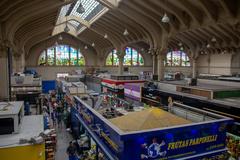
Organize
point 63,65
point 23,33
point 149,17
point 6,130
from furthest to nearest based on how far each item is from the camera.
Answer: point 63,65, point 23,33, point 149,17, point 6,130

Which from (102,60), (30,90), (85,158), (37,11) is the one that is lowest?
(85,158)

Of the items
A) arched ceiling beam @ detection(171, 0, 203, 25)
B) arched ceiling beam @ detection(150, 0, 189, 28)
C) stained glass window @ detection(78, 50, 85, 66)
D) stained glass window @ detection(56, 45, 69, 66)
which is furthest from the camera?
stained glass window @ detection(78, 50, 85, 66)

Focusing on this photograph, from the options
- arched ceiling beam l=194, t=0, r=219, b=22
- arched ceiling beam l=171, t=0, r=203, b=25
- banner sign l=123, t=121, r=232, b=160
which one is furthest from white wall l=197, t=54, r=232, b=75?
banner sign l=123, t=121, r=232, b=160

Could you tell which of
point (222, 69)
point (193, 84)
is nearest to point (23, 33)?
point (193, 84)

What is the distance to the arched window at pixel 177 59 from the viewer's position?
34.7 meters

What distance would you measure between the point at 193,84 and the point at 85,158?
8143mm

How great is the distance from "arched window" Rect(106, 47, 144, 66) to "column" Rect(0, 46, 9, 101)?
21.3m

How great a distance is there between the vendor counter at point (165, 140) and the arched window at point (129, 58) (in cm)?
2774

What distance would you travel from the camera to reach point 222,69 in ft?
93.1

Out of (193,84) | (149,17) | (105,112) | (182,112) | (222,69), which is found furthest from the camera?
(222,69)

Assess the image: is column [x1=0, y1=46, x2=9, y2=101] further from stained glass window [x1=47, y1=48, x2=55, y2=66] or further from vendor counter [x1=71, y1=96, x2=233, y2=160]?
stained glass window [x1=47, y1=48, x2=55, y2=66]

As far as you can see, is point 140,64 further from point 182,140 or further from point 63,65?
point 182,140

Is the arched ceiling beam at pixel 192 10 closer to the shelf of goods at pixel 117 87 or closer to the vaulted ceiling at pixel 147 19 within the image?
→ the vaulted ceiling at pixel 147 19

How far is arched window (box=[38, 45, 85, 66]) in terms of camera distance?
30047 mm
